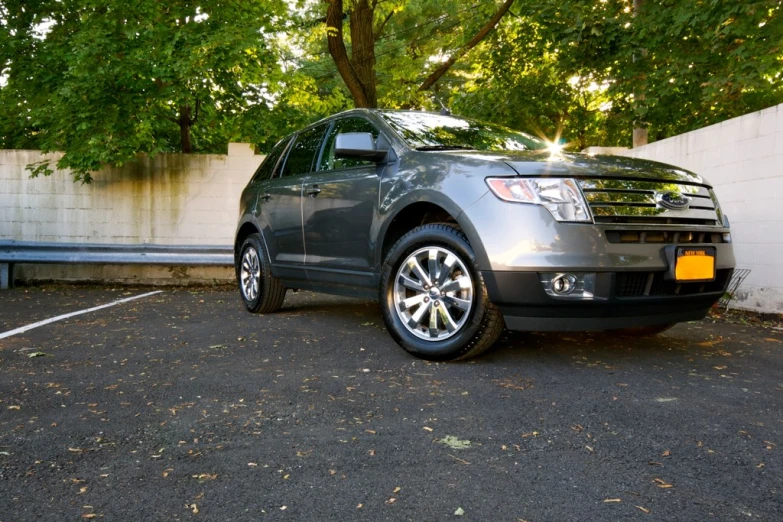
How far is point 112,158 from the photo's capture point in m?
9.01

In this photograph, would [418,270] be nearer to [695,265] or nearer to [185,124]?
[695,265]

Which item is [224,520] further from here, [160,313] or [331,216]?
[160,313]

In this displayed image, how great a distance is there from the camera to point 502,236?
12.4 feet

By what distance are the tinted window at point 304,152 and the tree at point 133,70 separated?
10.2 feet

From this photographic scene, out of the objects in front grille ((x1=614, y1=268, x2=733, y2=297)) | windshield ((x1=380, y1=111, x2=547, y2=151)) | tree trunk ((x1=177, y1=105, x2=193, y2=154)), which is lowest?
front grille ((x1=614, y1=268, x2=733, y2=297))

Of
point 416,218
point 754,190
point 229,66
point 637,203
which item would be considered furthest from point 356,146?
point 229,66

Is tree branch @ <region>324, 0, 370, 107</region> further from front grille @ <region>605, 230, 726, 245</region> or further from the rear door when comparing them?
front grille @ <region>605, 230, 726, 245</region>

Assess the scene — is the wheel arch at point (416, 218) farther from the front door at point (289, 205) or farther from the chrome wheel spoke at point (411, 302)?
the front door at point (289, 205)

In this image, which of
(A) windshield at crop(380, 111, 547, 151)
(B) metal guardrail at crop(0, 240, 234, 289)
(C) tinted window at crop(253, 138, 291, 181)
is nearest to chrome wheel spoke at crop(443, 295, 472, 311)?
(A) windshield at crop(380, 111, 547, 151)

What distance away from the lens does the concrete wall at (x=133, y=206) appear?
9.82 meters

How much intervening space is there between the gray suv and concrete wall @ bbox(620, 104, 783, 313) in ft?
6.65

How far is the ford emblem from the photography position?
3.94m

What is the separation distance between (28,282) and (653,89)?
9.77 metres

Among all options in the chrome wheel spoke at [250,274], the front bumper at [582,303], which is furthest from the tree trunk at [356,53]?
the front bumper at [582,303]
